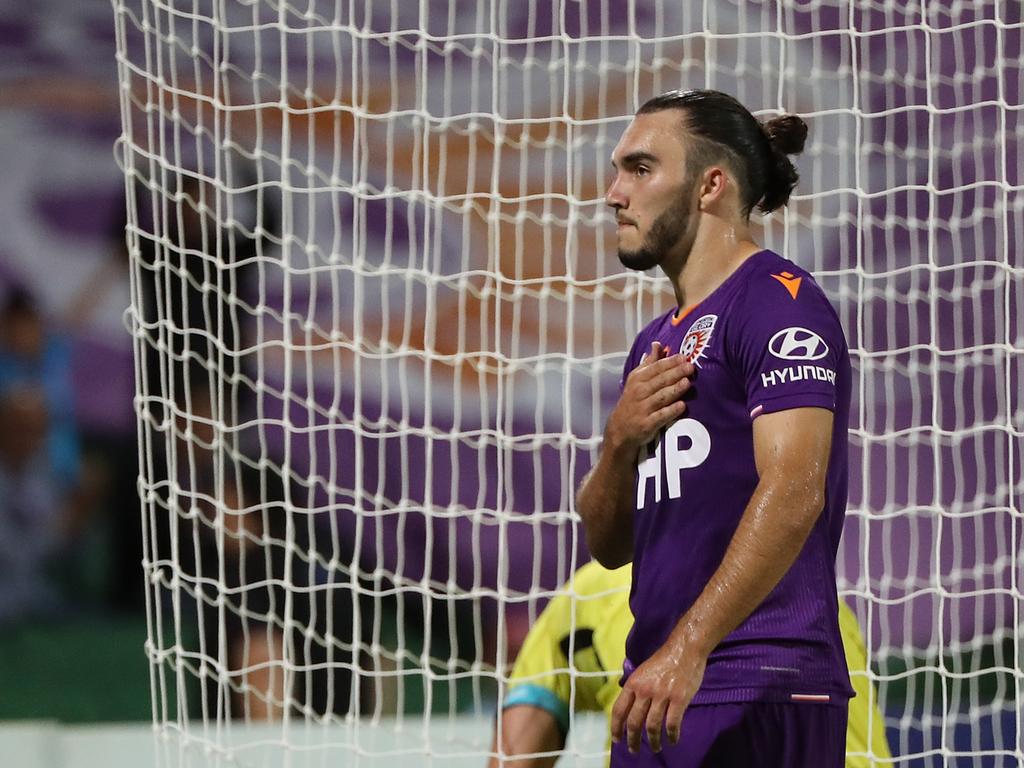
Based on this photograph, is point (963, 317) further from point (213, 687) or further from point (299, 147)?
point (213, 687)

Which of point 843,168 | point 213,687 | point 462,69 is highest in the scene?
point 462,69

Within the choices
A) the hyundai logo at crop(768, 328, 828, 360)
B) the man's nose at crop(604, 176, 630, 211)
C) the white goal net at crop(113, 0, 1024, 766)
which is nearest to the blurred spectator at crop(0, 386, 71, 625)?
the white goal net at crop(113, 0, 1024, 766)

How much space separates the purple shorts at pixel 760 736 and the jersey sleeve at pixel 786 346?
38cm

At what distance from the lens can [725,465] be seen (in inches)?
71.2

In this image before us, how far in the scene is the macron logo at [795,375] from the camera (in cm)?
171

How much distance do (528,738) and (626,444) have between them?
46.7 inches

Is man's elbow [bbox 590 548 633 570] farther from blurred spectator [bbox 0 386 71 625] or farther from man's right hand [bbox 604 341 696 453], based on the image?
blurred spectator [bbox 0 386 71 625]

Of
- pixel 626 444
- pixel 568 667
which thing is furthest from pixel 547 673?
pixel 626 444

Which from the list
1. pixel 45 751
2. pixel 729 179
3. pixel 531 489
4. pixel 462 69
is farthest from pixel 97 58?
pixel 729 179

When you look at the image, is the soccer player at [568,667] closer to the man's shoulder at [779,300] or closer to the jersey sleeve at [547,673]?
the jersey sleeve at [547,673]

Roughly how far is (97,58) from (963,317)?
3.08 meters

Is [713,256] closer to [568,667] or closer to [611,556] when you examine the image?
[611,556]

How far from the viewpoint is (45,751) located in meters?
3.70

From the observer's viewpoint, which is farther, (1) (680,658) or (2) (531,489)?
(2) (531,489)
